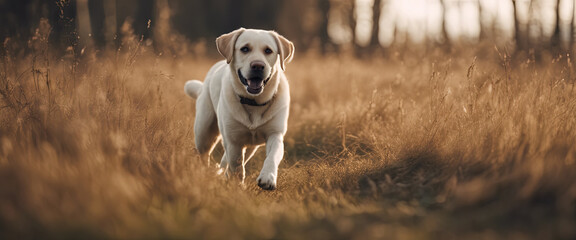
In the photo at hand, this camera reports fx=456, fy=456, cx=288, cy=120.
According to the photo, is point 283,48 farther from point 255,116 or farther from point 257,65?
point 255,116

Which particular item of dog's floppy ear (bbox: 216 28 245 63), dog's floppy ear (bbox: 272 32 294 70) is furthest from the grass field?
dog's floppy ear (bbox: 272 32 294 70)

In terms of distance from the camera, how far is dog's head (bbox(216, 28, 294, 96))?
3.77 m

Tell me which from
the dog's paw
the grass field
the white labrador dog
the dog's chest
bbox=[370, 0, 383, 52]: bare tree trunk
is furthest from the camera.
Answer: bbox=[370, 0, 383, 52]: bare tree trunk

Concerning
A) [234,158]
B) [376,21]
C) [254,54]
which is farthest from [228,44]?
[376,21]

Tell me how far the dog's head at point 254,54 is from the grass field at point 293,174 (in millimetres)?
765

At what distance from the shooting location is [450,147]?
10.9 ft

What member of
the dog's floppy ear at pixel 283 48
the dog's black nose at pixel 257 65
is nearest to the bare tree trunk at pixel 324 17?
the dog's floppy ear at pixel 283 48

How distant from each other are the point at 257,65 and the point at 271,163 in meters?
0.81

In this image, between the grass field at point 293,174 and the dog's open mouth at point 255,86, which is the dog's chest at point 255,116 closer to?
the dog's open mouth at point 255,86

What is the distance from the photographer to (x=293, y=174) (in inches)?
161

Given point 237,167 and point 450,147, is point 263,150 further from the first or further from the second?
point 450,147

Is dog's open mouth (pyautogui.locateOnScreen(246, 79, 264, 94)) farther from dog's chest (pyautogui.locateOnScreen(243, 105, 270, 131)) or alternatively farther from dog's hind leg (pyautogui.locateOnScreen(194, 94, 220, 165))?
dog's hind leg (pyautogui.locateOnScreen(194, 94, 220, 165))

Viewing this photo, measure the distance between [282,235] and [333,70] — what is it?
23.3 ft

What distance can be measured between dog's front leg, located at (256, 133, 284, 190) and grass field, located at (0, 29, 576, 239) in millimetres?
136
